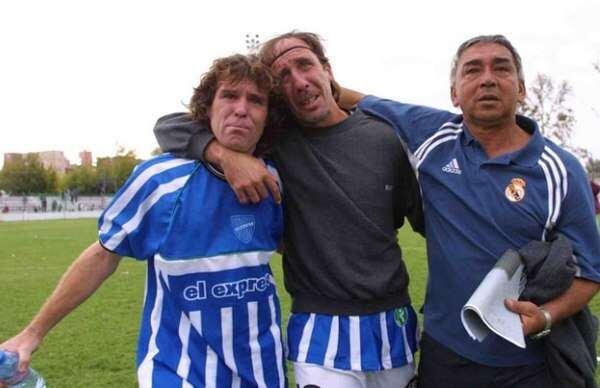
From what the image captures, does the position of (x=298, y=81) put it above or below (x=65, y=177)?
above

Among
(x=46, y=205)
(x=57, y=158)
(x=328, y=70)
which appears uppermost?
(x=328, y=70)

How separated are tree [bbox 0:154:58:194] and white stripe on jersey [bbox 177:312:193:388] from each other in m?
87.2

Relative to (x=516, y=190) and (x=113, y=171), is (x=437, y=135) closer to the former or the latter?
(x=516, y=190)

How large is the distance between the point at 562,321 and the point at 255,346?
112 centimetres

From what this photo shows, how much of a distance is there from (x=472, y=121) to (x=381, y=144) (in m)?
0.41

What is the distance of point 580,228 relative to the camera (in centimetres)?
250

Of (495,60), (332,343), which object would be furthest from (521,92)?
(332,343)

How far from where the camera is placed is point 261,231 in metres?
2.72

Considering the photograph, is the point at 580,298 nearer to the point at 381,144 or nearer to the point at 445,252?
the point at 445,252

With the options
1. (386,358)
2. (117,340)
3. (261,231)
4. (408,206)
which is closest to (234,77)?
(261,231)

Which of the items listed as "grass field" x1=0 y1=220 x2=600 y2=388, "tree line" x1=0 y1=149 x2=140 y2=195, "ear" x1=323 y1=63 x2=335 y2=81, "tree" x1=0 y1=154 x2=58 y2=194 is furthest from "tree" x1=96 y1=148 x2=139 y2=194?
"ear" x1=323 y1=63 x2=335 y2=81

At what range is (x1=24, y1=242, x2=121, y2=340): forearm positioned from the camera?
2697mm

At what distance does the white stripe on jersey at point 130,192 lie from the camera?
2660 millimetres

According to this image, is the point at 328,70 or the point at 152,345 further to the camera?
the point at 328,70
